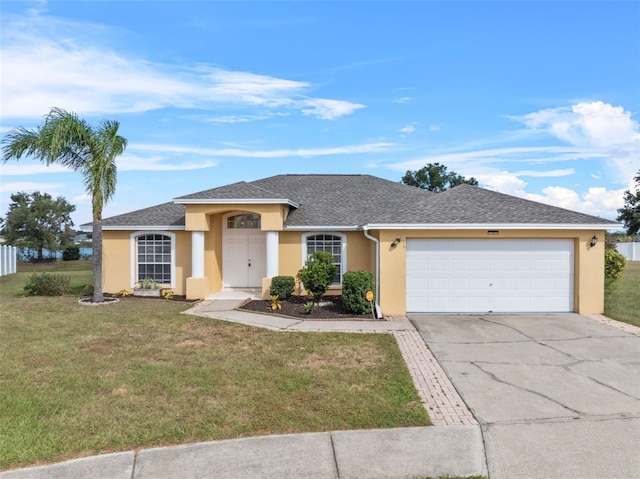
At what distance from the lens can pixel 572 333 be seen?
9562 mm

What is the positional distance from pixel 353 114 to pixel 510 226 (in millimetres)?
8009

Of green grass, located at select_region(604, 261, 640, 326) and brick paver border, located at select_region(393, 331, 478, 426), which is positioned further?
green grass, located at select_region(604, 261, 640, 326)

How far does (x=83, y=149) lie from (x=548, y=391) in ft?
46.9

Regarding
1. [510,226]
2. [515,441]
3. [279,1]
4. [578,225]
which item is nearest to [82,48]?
[279,1]

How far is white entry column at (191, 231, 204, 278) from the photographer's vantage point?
1442cm

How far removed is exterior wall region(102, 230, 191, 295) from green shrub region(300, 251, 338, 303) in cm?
531

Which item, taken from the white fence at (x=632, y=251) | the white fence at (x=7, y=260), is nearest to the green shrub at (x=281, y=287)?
the white fence at (x=7, y=260)

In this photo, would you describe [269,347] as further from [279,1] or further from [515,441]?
[279,1]

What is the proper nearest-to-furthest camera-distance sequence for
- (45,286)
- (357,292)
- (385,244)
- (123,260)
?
(357,292), (385,244), (45,286), (123,260)

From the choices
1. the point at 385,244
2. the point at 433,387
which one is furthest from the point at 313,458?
the point at 385,244

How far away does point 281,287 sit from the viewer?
13648 millimetres

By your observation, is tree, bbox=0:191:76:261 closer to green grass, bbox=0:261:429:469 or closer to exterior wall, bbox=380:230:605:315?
green grass, bbox=0:261:429:469

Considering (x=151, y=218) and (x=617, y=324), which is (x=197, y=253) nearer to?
(x=151, y=218)

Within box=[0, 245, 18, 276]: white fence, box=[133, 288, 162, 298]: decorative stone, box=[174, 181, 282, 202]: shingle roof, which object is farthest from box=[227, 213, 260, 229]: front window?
box=[0, 245, 18, 276]: white fence
